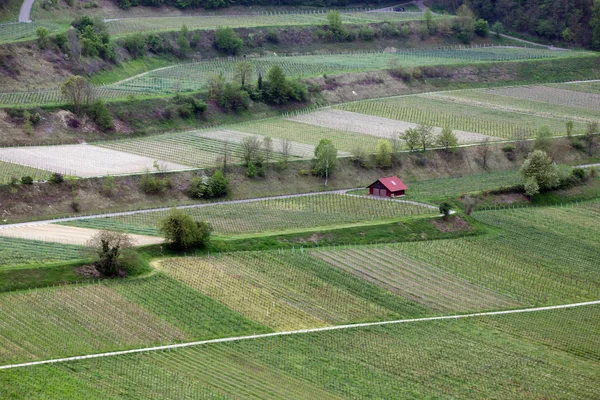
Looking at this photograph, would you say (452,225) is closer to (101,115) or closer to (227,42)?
(101,115)

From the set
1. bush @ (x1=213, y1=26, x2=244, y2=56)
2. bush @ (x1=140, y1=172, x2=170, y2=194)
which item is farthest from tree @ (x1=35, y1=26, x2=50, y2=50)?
bush @ (x1=140, y1=172, x2=170, y2=194)

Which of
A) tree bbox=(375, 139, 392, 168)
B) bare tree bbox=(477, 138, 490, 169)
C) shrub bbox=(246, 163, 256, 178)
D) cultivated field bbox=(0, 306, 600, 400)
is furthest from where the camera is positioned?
Answer: bare tree bbox=(477, 138, 490, 169)

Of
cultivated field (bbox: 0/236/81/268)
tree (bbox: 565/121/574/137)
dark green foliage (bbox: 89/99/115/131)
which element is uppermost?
dark green foliage (bbox: 89/99/115/131)

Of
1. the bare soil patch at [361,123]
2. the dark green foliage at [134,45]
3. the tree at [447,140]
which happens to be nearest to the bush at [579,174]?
the tree at [447,140]

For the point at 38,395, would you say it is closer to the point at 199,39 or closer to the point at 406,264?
the point at 406,264

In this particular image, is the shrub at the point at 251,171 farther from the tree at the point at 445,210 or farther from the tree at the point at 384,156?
the tree at the point at 445,210

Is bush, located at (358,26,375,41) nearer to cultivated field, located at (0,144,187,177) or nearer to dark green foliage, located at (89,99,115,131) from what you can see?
dark green foliage, located at (89,99,115,131)

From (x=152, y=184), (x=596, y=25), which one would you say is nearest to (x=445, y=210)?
(x=152, y=184)
